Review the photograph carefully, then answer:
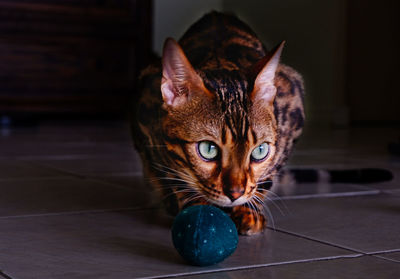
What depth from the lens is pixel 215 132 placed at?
1341mm

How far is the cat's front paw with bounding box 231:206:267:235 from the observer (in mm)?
1385

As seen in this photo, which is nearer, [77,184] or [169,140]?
[169,140]

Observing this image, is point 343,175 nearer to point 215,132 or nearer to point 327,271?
point 215,132

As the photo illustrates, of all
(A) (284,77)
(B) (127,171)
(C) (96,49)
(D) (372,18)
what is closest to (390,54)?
(D) (372,18)

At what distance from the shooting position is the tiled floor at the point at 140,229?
1.09 metres

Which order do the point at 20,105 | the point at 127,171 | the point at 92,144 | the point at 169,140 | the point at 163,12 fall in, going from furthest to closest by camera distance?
1. the point at 163,12
2. the point at 20,105
3. the point at 92,144
4. the point at 127,171
5. the point at 169,140

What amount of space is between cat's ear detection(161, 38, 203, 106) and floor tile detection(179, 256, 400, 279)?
0.45 m

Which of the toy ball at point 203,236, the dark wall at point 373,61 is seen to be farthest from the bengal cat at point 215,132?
the dark wall at point 373,61

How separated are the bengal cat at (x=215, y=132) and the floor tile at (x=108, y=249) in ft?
0.31

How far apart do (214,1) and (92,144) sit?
2.54m

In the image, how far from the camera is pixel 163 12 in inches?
208

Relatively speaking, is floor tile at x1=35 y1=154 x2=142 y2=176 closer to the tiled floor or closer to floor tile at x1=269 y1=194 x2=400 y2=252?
the tiled floor

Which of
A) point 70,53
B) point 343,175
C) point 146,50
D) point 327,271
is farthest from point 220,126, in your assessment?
point 70,53

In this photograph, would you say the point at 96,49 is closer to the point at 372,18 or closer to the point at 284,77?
the point at 372,18
